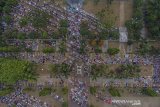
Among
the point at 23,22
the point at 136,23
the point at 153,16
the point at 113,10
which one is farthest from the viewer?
the point at 113,10

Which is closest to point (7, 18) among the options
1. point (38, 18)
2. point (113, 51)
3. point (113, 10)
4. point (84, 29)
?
point (38, 18)

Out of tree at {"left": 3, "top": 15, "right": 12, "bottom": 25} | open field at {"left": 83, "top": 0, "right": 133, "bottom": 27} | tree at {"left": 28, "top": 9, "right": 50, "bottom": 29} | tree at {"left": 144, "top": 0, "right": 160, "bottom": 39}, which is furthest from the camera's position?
open field at {"left": 83, "top": 0, "right": 133, "bottom": 27}

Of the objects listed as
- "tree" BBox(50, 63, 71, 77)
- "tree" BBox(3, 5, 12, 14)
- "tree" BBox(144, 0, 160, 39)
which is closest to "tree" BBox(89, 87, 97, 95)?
"tree" BBox(50, 63, 71, 77)

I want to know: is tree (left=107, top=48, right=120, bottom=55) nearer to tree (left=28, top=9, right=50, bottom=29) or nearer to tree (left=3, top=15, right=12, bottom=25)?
tree (left=28, top=9, right=50, bottom=29)

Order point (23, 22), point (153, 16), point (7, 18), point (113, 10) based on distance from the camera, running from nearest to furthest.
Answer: point (153, 16) → point (7, 18) → point (23, 22) → point (113, 10)

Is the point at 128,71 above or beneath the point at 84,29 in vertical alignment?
beneath

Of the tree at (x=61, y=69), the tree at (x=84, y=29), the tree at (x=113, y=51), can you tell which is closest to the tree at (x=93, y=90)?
the tree at (x=61, y=69)

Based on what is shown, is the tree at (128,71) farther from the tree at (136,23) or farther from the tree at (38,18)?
the tree at (38,18)

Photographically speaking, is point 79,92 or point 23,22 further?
point 79,92

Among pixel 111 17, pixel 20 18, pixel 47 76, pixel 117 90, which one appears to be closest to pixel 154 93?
pixel 117 90

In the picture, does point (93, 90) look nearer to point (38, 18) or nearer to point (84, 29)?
point (84, 29)

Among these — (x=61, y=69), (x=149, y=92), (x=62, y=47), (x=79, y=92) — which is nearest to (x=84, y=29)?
(x=62, y=47)

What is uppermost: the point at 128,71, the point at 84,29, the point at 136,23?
the point at 136,23
